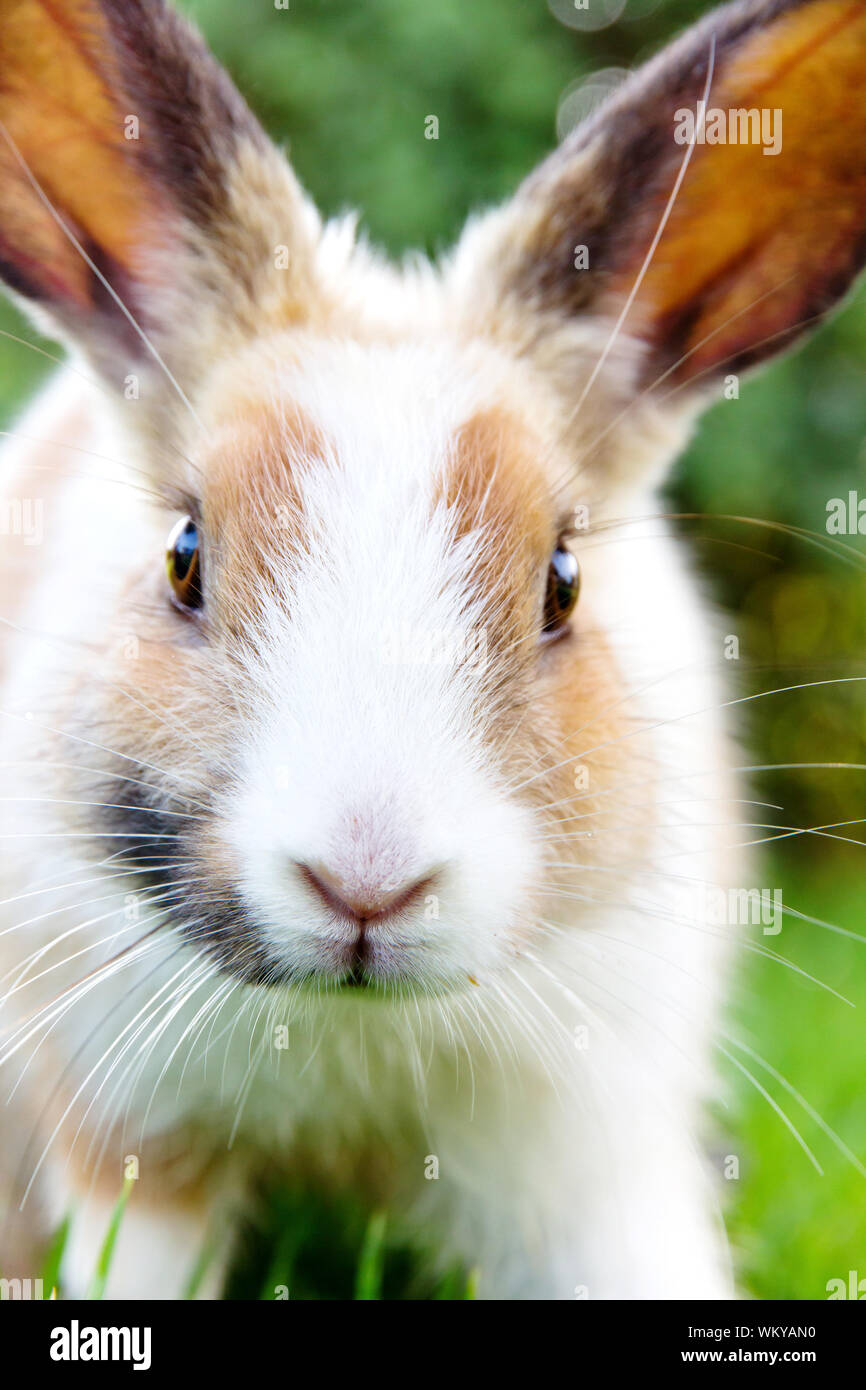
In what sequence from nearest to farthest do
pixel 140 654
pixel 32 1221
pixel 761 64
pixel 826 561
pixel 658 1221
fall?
pixel 140 654 < pixel 761 64 < pixel 658 1221 < pixel 32 1221 < pixel 826 561

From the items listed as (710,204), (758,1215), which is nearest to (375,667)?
(710,204)

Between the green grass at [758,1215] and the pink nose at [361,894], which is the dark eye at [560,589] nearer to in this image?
the pink nose at [361,894]

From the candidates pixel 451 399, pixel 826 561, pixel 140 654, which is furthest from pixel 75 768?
pixel 826 561

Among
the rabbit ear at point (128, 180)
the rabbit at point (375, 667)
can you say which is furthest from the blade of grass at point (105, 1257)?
the rabbit ear at point (128, 180)

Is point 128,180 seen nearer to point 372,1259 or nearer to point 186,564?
point 186,564

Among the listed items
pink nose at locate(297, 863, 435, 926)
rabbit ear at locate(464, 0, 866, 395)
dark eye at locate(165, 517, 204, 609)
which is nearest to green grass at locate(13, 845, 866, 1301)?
pink nose at locate(297, 863, 435, 926)
